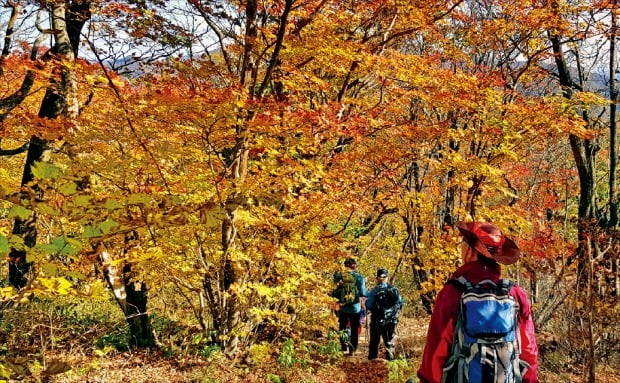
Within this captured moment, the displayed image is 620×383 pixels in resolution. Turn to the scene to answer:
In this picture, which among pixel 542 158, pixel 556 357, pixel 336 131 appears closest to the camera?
pixel 336 131

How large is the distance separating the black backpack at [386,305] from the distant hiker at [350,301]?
479 millimetres

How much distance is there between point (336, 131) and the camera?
658 cm

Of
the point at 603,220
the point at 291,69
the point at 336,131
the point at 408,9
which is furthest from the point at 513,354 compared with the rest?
the point at 603,220

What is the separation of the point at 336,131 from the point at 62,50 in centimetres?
501

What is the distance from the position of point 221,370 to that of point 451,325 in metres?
4.52

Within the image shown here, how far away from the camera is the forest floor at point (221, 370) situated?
20.4 ft

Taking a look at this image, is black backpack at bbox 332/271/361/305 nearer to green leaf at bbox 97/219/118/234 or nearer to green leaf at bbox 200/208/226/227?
green leaf at bbox 200/208/226/227

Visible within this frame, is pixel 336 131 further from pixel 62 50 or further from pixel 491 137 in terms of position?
pixel 62 50

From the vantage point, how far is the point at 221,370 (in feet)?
21.1

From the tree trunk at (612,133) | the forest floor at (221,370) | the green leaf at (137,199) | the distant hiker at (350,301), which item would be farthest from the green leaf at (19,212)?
the tree trunk at (612,133)

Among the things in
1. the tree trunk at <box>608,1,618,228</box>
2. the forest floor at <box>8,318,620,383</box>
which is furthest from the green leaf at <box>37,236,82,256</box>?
the tree trunk at <box>608,1,618,228</box>

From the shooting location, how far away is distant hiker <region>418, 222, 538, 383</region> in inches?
107

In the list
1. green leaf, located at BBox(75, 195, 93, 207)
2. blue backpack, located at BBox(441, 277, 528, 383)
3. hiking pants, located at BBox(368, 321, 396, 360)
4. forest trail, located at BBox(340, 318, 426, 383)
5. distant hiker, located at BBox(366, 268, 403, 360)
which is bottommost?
forest trail, located at BBox(340, 318, 426, 383)

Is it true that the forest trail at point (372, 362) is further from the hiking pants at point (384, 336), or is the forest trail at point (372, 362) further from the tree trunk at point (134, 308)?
the tree trunk at point (134, 308)
